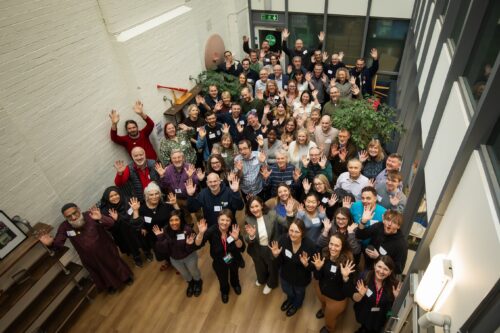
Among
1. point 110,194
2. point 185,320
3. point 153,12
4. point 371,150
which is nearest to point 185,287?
point 185,320

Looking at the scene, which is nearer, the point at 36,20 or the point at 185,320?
the point at 36,20

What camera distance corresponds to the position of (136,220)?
452 centimetres

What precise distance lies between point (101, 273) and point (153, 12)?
15.8 feet

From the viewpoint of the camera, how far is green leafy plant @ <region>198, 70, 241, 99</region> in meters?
7.02

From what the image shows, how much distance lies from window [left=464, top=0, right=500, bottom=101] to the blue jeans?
291 cm

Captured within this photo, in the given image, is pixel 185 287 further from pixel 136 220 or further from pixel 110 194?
pixel 110 194

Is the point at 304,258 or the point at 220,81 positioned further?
the point at 220,81

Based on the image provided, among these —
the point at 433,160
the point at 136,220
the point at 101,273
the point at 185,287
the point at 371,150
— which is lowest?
the point at 185,287

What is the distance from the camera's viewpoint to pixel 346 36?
8820mm

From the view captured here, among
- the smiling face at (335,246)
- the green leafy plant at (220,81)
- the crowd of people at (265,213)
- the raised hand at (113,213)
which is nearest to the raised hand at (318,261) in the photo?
the crowd of people at (265,213)

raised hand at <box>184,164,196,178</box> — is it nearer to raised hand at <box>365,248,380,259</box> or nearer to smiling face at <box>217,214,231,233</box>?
smiling face at <box>217,214,231,233</box>

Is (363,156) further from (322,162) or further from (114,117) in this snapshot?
(114,117)

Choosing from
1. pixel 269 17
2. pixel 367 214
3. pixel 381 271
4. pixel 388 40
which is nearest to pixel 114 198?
pixel 367 214

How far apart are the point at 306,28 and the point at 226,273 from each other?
302 inches
